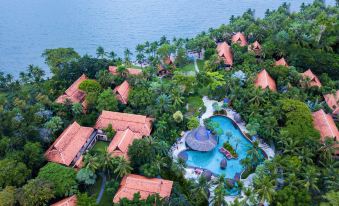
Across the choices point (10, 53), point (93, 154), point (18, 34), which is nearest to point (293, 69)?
point (93, 154)

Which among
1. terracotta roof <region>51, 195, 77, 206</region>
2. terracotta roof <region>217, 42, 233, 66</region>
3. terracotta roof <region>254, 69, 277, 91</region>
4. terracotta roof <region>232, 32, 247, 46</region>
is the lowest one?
terracotta roof <region>51, 195, 77, 206</region>

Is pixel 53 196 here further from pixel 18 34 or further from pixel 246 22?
pixel 18 34

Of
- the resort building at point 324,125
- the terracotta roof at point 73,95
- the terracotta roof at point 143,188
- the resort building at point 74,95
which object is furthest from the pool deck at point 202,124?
the terracotta roof at point 73,95

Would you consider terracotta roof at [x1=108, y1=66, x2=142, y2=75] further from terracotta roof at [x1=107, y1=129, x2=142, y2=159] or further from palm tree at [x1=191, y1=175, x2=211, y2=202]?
palm tree at [x1=191, y1=175, x2=211, y2=202]

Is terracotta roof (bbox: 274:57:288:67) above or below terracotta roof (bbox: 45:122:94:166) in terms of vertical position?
above

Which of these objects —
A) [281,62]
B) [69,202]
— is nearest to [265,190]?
[69,202]

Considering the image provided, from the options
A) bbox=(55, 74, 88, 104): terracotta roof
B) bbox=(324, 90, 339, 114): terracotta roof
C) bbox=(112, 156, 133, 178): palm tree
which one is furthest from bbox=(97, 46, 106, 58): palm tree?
bbox=(324, 90, 339, 114): terracotta roof

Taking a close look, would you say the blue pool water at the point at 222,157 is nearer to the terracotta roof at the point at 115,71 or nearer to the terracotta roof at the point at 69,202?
the terracotta roof at the point at 69,202
